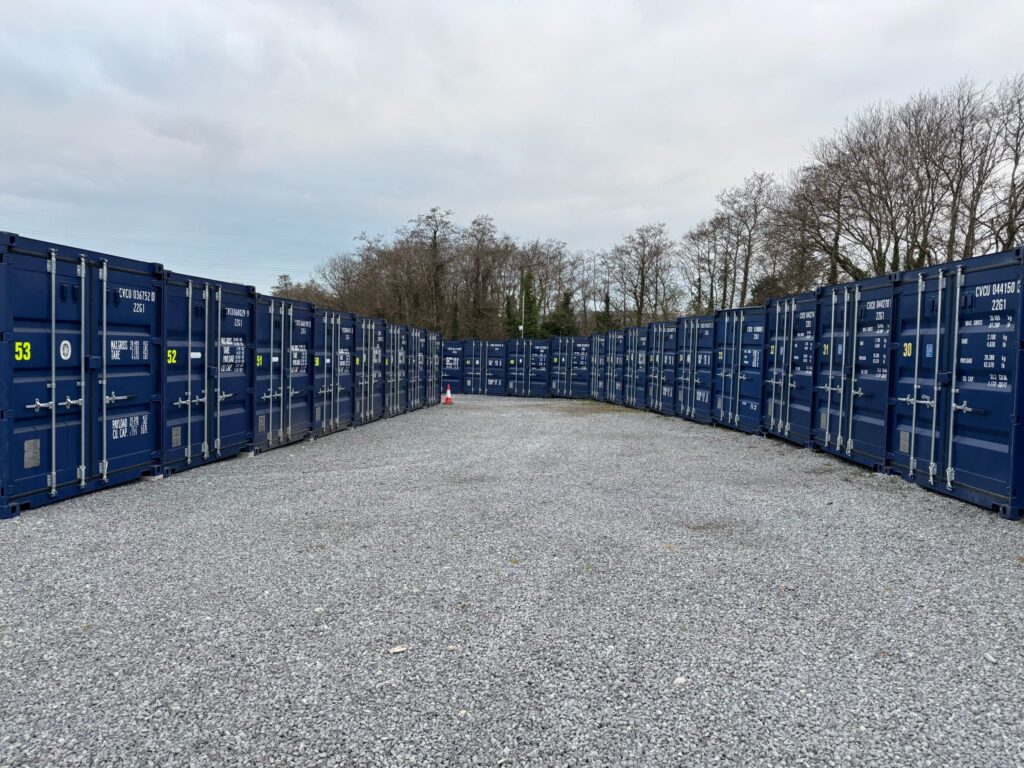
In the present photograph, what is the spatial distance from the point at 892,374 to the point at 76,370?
10561 mm

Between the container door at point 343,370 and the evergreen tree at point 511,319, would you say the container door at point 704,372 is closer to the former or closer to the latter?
the container door at point 343,370

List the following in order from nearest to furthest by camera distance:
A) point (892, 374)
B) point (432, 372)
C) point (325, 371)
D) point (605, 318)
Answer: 1. point (892, 374)
2. point (325, 371)
3. point (432, 372)
4. point (605, 318)

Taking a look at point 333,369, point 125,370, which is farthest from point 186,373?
point 333,369

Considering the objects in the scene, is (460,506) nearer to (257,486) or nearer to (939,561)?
(257,486)

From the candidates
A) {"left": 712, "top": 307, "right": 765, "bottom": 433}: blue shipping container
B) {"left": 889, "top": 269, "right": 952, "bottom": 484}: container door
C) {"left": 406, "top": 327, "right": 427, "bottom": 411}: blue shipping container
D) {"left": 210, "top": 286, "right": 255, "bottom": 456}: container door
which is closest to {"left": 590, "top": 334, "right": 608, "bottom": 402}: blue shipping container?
{"left": 406, "top": 327, "right": 427, "bottom": 411}: blue shipping container

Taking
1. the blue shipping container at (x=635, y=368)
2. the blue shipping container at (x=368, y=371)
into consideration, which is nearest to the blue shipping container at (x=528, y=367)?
the blue shipping container at (x=635, y=368)

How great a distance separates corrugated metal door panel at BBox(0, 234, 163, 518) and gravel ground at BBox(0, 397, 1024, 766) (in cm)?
48

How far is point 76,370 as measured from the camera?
7.07 m

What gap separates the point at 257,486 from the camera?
26.8 feet

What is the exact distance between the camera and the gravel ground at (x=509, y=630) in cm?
282

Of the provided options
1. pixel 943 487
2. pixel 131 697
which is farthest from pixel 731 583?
pixel 943 487

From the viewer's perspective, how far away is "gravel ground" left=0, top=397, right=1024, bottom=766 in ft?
9.26

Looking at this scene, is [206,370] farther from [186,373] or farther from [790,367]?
[790,367]

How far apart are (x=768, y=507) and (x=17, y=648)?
693 cm
